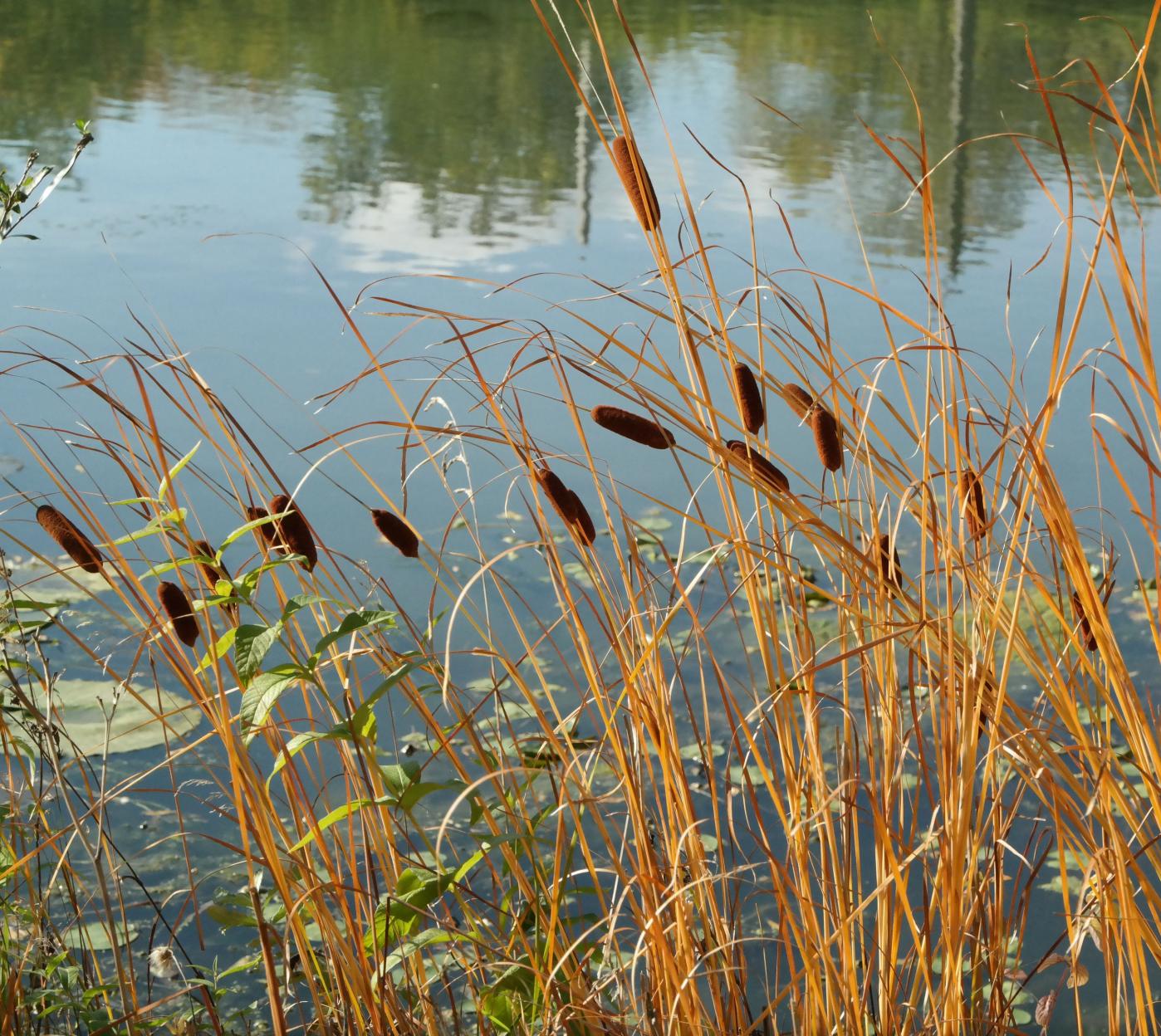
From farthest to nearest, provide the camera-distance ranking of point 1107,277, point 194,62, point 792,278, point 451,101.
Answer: point 194,62
point 451,101
point 1107,277
point 792,278

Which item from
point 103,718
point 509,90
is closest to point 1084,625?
point 103,718

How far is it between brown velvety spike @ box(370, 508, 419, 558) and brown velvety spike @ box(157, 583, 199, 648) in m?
0.17

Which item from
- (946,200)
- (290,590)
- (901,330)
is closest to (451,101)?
(946,200)

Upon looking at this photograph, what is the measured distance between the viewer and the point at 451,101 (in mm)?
9047

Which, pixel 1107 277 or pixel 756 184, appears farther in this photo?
pixel 756 184

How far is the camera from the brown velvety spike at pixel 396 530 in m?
0.99

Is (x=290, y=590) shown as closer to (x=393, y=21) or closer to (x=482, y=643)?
(x=482, y=643)

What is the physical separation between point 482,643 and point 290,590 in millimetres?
402

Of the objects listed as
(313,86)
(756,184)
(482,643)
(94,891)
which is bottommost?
(94,891)

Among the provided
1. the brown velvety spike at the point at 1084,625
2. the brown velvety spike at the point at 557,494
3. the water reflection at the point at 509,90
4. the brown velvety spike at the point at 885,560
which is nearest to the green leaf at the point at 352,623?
the brown velvety spike at the point at 557,494

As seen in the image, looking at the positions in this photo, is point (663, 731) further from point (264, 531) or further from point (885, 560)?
point (264, 531)

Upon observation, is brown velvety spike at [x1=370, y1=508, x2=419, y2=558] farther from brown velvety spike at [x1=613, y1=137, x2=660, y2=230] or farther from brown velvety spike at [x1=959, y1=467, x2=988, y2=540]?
brown velvety spike at [x1=959, y1=467, x2=988, y2=540]

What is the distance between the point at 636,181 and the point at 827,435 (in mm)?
255

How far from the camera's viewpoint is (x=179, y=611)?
3.38ft
